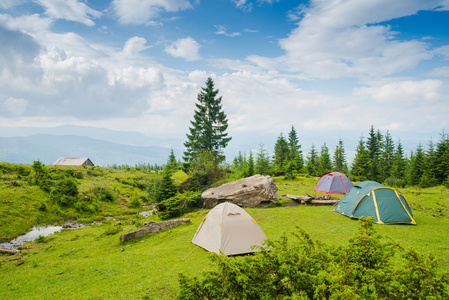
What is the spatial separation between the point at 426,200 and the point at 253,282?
23.3 metres

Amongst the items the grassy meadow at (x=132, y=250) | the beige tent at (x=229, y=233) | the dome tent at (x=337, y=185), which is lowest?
the grassy meadow at (x=132, y=250)

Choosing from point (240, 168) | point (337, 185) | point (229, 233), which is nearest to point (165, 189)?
point (229, 233)

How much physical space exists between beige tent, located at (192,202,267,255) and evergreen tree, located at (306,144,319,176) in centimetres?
4945

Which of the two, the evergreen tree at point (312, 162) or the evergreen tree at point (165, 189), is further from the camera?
the evergreen tree at point (312, 162)

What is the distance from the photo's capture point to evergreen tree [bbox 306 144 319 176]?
56.4 meters

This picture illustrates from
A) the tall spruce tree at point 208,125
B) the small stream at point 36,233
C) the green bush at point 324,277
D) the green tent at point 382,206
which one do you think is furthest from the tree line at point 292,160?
the green bush at point 324,277

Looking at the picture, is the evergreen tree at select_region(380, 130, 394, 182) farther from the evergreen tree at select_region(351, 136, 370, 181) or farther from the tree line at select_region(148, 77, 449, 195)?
the evergreen tree at select_region(351, 136, 370, 181)

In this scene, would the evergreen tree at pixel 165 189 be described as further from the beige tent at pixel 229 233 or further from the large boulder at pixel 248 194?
the beige tent at pixel 229 233

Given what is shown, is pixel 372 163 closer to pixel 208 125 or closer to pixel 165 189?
pixel 208 125

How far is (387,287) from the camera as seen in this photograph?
12.3 ft

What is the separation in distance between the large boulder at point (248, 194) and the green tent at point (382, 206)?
6.76 m

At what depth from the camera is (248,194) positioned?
19484mm

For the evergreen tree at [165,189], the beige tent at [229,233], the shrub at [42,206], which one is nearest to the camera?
the beige tent at [229,233]

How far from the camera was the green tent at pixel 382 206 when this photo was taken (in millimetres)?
13195
